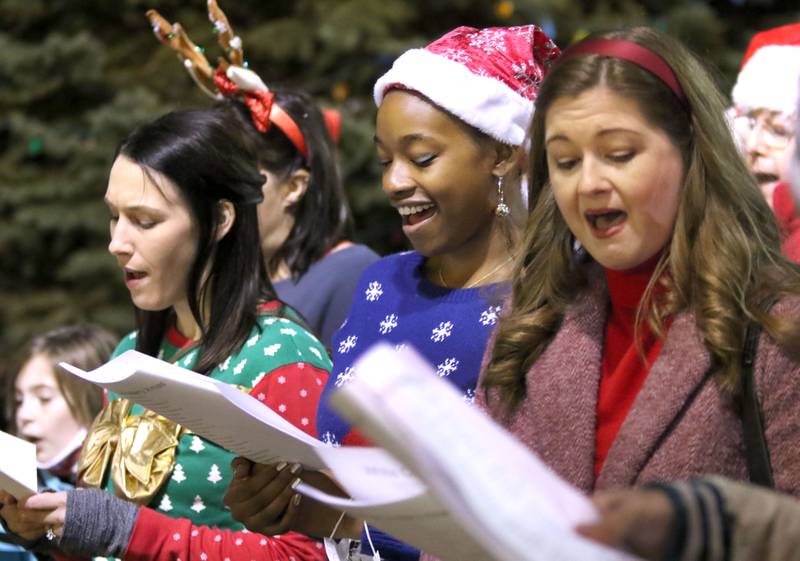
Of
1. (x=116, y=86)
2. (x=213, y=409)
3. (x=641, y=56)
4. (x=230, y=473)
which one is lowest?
(x=116, y=86)

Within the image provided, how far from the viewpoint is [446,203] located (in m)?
2.55

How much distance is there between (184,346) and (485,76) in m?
1.03

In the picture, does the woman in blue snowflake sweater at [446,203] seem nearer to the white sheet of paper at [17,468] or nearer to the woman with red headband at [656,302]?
the woman with red headband at [656,302]

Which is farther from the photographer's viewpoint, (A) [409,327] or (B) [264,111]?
(B) [264,111]

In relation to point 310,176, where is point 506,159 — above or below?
above

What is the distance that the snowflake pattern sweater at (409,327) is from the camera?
2.46 m

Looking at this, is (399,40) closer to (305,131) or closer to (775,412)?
(305,131)

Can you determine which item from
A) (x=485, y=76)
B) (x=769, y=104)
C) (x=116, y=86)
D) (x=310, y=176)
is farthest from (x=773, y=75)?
(x=116, y=86)


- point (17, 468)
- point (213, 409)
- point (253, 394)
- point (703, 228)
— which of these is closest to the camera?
point (703, 228)

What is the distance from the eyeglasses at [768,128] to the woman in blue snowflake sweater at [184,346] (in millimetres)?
1405

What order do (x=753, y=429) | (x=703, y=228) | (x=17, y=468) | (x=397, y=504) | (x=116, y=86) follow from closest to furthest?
(x=397, y=504), (x=753, y=429), (x=703, y=228), (x=17, y=468), (x=116, y=86)

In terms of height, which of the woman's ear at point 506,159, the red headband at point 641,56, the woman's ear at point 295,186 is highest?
the red headband at point 641,56

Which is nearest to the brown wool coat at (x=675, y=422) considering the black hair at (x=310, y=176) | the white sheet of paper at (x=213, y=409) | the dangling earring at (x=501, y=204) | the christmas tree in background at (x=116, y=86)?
the white sheet of paper at (x=213, y=409)

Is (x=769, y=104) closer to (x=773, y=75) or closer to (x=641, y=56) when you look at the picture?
(x=773, y=75)
